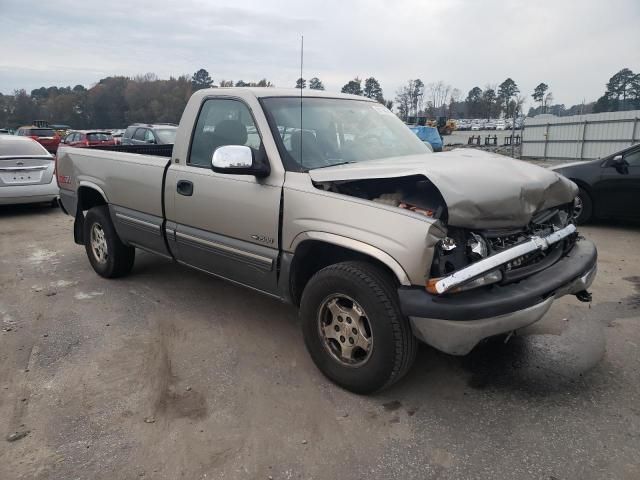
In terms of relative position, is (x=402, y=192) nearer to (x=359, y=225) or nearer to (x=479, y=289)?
(x=359, y=225)

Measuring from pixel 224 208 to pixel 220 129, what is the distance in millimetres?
720

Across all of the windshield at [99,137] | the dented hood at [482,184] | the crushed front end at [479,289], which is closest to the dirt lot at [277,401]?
the crushed front end at [479,289]

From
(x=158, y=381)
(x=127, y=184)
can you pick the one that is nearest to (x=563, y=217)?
(x=158, y=381)

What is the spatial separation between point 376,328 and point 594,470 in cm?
130

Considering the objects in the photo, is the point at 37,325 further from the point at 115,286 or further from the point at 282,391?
the point at 282,391

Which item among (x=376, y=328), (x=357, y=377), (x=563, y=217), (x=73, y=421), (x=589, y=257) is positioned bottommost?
(x=73, y=421)

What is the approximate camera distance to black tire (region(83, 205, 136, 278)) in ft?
17.5

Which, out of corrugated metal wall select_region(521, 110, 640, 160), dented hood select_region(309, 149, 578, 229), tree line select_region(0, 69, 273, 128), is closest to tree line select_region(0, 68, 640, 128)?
tree line select_region(0, 69, 273, 128)

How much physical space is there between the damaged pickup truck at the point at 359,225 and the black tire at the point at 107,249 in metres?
0.81

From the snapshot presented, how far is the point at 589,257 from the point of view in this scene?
3.48 meters

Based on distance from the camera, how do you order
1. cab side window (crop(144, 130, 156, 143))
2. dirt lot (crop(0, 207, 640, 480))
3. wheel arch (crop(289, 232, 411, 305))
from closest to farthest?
dirt lot (crop(0, 207, 640, 480)), wheel arch (crop(289, 232, 411, 305)), cab side window (crop(144, 130, 156, 143))

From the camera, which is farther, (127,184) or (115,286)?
(115,286)

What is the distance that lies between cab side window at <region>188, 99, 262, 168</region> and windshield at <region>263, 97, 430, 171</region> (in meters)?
0.22

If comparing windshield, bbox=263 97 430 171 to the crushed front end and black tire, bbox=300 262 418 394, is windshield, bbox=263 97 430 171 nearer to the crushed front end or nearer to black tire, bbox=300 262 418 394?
black tire, bbox=300 262 418 394
